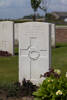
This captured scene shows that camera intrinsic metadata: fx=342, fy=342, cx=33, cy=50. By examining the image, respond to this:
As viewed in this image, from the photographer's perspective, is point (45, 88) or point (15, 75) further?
point (15, 75)

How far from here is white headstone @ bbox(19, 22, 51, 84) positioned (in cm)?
828

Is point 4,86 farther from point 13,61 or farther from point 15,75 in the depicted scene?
point 13,61

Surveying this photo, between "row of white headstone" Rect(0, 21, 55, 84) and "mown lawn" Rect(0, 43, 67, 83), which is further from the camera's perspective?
"mown lawn" Rect(0, 43, 67, 83)

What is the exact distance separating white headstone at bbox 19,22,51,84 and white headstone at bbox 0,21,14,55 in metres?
6.55

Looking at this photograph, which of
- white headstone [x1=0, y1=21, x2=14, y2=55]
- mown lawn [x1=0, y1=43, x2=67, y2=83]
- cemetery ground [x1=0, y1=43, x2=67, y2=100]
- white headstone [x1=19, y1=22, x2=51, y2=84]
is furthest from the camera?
white headstone [x1=0, y1=21, x2=14, y2=55]

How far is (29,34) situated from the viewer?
8.43 meters

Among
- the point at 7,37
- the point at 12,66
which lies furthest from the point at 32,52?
the point at 7,37

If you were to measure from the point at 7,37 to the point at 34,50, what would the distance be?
22.6 feet

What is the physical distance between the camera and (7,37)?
15242 millimetres

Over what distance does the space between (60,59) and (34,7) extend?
16.4 metres

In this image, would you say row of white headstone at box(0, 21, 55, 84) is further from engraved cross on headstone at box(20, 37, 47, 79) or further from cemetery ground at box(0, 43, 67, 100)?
cemetery ground at box(0, 43, 67, 100)

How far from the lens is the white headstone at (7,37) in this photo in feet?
49.6

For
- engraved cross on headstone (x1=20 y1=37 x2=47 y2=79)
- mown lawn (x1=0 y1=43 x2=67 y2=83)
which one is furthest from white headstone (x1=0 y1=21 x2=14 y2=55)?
engraved cross on headstone (x1=20 y1=37 x2=47 y2=79)

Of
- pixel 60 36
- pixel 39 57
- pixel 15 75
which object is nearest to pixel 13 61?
pixel 15 75
